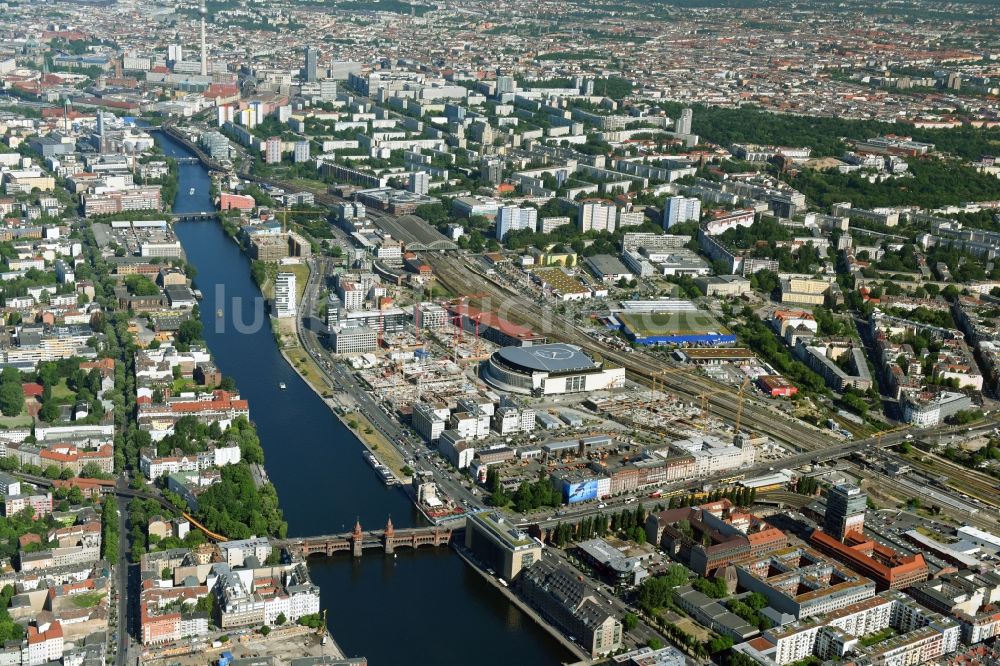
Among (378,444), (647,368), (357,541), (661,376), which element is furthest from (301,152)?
(357,541)

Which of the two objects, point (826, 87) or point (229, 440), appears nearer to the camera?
point (229, 440)

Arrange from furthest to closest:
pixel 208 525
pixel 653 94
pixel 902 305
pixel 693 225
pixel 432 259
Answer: pixel 653 94, pixel 693 225, pixel 432 259, pixel 902 305, pixel 208 525

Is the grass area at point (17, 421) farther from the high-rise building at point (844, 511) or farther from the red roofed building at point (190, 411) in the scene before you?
the high-rise building at point (844, 511)

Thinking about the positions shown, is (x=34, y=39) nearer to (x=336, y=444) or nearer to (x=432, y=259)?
(x=432, y=259)

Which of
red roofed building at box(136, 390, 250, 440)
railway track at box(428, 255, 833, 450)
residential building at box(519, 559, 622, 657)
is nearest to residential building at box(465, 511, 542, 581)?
residential building at box(519, 559, 622, 657)

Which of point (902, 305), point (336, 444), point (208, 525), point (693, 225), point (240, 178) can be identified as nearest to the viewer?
point (208, 525)

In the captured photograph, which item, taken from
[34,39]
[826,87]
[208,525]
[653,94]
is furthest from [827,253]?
[34,39]
